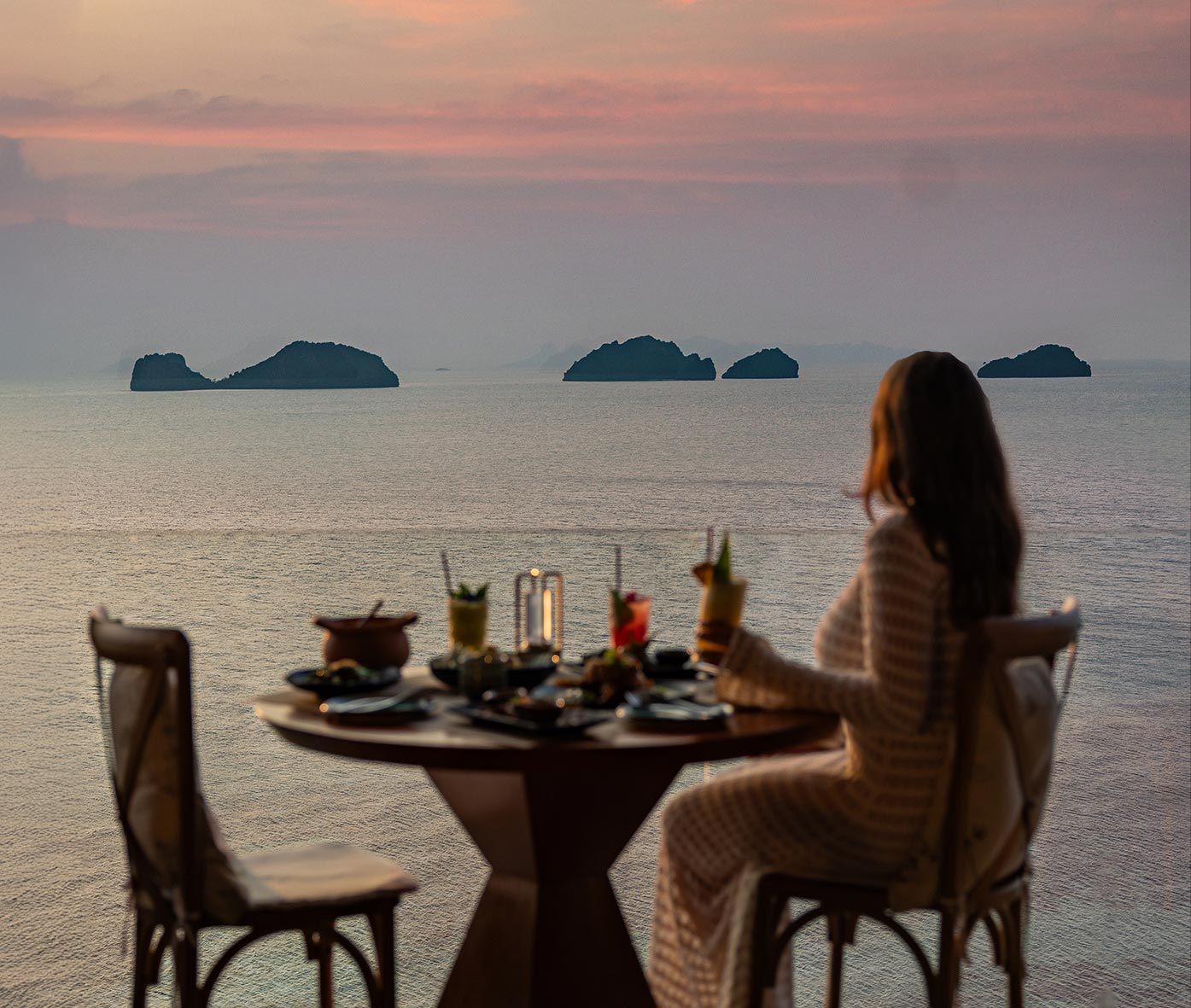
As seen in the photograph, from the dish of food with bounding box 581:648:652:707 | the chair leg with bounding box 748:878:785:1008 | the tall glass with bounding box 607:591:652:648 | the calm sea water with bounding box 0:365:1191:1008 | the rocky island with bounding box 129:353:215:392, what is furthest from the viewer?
the rocky island with bounding box 129:353:215:392

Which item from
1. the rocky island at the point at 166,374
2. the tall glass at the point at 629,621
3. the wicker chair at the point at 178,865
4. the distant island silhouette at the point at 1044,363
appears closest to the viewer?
the wicker chair at the point at 178,865

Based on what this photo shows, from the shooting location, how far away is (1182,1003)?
8.66 ft

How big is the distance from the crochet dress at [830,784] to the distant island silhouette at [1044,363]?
67536 millimetres

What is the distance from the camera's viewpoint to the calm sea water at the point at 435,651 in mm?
2930

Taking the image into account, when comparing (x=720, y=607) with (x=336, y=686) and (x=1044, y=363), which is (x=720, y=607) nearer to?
(x=336, y=686)

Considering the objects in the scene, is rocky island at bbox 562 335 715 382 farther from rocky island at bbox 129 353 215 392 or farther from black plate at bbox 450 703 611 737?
black plate at bbox 450 703 611 737

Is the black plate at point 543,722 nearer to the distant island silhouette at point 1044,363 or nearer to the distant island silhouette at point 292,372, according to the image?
the distant island silhouette at point 292,372

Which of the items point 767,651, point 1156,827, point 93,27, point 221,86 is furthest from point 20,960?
point 221,86

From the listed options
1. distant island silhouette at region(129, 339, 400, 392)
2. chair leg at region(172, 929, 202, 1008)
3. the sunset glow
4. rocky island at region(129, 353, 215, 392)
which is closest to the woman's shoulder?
chair leg at region(172, 929, 202, 1008)

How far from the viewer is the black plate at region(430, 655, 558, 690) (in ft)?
7.59

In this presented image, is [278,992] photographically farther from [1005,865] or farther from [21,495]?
[21,495]

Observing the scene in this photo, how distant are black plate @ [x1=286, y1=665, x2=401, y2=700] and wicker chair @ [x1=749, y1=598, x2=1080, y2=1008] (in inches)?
25.1

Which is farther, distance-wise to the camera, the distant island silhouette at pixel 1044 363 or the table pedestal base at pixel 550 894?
the distant island silhouette at pixel 1044 363

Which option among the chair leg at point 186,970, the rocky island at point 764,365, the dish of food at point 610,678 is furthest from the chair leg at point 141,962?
the rocky island at point 764,365
